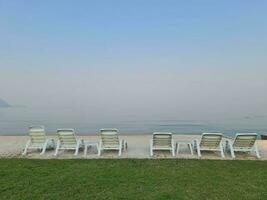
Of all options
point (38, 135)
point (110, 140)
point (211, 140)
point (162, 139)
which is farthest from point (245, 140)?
point (38, 135)

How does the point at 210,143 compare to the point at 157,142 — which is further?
the point at 157,142

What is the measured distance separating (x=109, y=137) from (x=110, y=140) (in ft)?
0.35

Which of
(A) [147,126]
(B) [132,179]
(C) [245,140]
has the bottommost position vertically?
(B) [132,179]

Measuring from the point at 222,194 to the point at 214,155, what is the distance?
4807 mm

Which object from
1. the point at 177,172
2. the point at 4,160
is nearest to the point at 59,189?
the point at 177,172

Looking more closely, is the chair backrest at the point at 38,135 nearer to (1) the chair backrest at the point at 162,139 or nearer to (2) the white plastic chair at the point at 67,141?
(2) the white plastic chair at the point at 67,141

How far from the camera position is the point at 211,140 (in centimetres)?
1133

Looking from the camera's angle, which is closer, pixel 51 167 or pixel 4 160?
pixel 51 167

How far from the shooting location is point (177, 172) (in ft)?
28.0

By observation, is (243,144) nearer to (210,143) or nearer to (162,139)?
(210,143)

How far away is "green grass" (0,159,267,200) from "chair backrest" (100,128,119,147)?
58.0 inches

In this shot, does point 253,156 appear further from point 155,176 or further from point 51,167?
point 51,167

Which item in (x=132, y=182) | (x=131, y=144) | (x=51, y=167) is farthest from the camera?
(x=131, y=144)

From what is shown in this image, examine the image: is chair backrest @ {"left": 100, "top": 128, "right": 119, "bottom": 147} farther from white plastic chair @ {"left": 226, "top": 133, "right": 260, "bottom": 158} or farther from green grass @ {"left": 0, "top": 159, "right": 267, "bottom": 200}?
white plastic chair @ {"left": 226, "top": 133, "right": 260, "bottom": 158}
